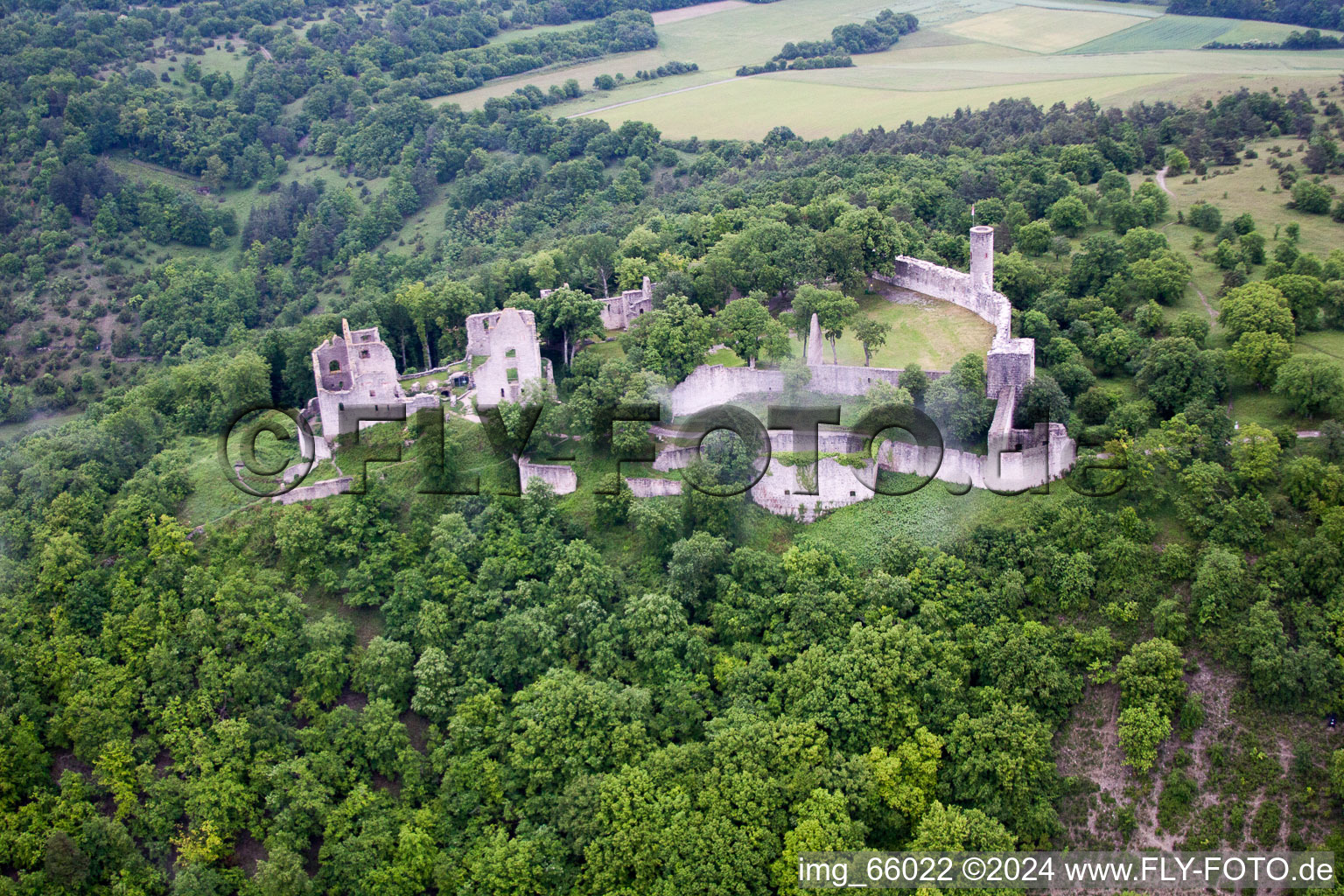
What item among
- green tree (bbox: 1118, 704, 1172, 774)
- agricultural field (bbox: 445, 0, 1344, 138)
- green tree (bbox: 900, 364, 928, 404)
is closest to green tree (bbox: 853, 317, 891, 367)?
green tree (bbox: 900, 364, 928, 404)

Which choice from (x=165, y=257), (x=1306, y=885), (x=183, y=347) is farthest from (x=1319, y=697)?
(x=165, y=257)

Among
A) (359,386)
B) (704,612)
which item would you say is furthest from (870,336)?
(359,386)

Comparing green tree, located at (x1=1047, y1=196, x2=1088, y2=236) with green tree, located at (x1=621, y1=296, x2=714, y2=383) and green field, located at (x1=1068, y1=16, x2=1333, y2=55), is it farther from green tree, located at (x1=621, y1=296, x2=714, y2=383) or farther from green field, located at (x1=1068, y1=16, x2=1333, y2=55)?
green field, located at (x1=1068, y1=16, x2=1333, y2=55)

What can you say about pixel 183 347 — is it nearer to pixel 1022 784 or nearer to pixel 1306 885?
pixel 1022 784

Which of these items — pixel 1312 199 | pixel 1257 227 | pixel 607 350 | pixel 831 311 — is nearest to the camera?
pixel 831 311

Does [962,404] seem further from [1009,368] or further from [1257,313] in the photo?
[1257,313]

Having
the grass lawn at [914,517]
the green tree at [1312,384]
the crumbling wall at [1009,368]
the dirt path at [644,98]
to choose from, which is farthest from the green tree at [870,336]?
the dirt path at [644,98]
